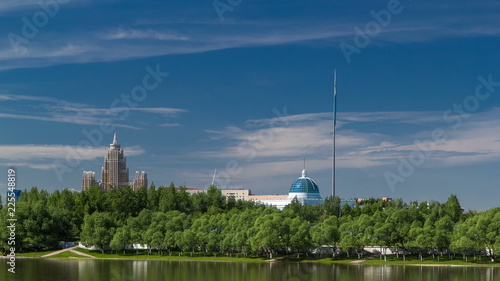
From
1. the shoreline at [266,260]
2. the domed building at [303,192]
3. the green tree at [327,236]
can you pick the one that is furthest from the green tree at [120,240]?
the domed building at [303,192]

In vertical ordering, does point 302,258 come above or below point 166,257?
above

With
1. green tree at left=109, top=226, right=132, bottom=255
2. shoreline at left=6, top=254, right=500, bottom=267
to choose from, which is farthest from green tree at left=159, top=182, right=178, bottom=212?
shoreline at left=6, top=254, right=500, bottom=267

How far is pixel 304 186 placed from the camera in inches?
7387

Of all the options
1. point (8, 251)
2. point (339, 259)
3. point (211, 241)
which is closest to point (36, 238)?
point (8, 251)

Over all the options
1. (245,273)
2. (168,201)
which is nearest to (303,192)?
(168,201)

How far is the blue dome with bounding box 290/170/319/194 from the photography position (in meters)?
187

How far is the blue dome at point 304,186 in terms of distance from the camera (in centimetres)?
18690

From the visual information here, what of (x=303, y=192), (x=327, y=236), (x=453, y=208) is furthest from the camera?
(x=303, y=192)

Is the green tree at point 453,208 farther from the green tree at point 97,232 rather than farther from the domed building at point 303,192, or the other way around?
the domed building at point 303,192

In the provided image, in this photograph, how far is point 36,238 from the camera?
92000 millimetres

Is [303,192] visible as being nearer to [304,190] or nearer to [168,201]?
[304,190]

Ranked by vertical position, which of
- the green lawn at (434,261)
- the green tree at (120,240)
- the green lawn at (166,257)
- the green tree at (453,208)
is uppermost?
the green tree at (453,208)

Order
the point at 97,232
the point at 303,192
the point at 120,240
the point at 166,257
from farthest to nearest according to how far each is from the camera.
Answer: the point at 303,192
the point at 97,232
the point at 120,240
the point at 166,257

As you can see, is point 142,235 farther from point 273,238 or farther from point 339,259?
point 339,259
